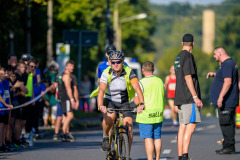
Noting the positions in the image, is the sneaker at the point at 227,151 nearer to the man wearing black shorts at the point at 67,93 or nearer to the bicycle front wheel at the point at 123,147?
the bicycle front wheel at the point at 123,147

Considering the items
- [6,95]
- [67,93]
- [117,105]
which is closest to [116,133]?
A: [117,105]

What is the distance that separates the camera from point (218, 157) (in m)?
12.0

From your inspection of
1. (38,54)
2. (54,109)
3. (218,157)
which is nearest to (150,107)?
(218,157)

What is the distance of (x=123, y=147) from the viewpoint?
10.1 m

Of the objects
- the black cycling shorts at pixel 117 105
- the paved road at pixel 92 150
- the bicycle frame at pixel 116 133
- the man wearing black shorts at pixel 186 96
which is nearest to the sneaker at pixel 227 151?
the paved road at pixel 92 150

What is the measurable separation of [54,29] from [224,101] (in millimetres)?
24989

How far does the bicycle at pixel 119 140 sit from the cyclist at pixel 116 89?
119mm

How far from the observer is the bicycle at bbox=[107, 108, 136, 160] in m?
9.96

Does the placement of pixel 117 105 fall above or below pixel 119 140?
above

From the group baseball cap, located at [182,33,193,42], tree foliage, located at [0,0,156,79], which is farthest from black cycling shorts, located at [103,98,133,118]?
tree foliage, located at [0,0,156,79]

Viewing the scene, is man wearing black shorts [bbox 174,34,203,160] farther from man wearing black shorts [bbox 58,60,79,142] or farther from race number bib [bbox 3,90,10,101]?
man wearing black shorts [bbox 58,60,79,142]

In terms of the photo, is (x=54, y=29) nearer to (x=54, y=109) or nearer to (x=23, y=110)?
(x=54, y=109)

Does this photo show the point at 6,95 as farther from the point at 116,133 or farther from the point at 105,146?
the point at 116,133

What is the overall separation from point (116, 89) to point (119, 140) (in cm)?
83
